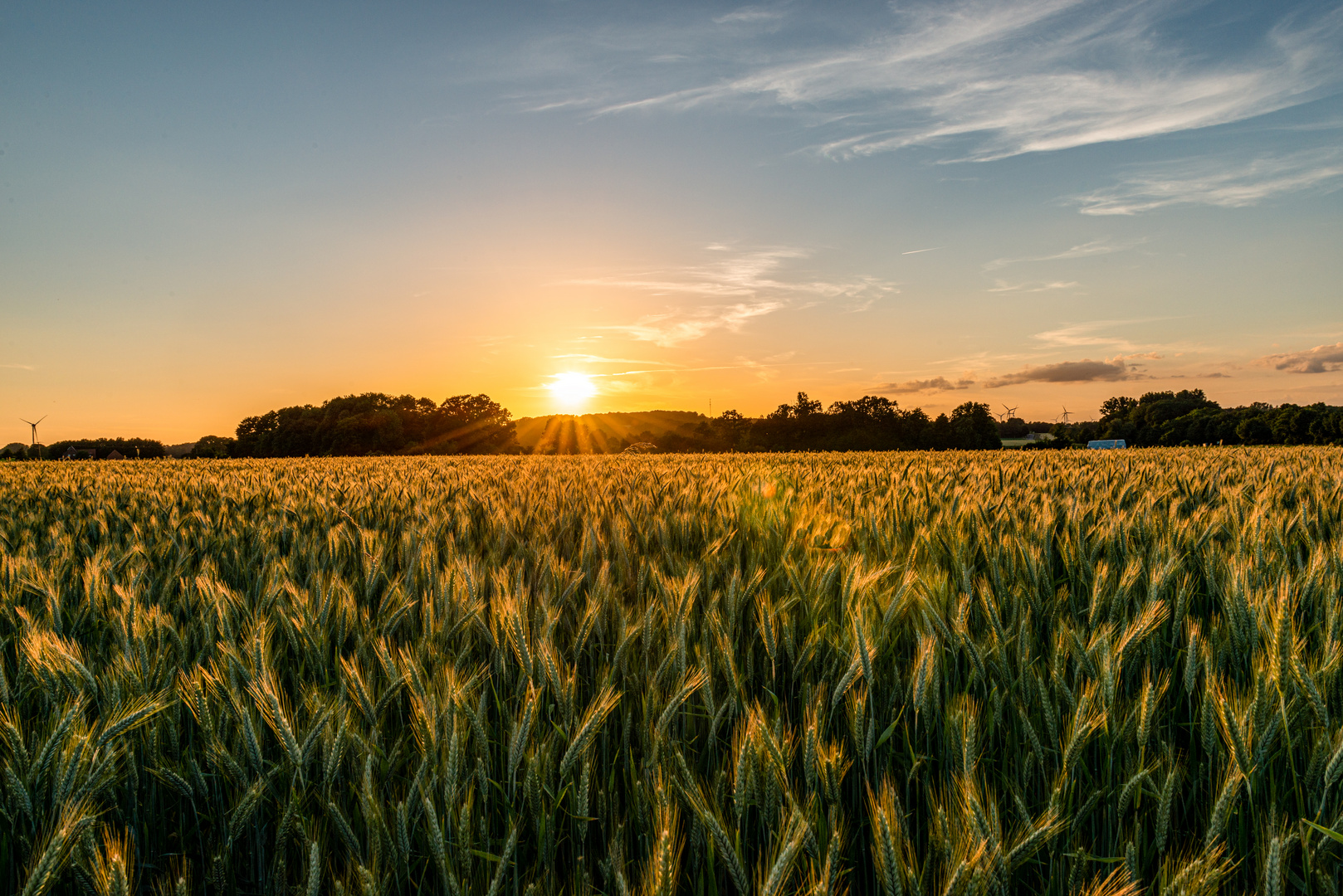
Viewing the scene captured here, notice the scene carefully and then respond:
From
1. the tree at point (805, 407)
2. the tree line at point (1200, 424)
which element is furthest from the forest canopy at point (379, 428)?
the tree line at point (1200, 424)

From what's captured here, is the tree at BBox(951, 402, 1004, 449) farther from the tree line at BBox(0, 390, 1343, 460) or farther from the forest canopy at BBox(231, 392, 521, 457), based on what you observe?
the forest canopy at BBox(231, 392, 521, 457)

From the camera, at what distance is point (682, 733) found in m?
1.54

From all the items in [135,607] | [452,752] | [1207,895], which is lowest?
[1207,895]

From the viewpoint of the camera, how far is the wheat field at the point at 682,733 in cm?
108

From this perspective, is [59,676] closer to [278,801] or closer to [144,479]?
[278,801]

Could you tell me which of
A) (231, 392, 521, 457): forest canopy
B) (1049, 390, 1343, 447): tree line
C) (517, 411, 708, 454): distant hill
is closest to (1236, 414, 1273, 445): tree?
(1049, 390, 1343, 447): tree line

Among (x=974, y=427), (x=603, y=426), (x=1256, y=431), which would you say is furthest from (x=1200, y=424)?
(x=603, y=426)

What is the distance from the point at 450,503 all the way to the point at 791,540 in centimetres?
326

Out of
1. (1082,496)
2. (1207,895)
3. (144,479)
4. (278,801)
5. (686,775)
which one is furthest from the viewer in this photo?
(144,479)

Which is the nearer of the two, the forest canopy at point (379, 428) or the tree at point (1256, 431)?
the tree at point (1256, 431)

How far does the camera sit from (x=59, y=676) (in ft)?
5.28

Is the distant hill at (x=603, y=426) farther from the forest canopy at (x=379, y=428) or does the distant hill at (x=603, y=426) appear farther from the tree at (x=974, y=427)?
the tree at (x=974, y=427)

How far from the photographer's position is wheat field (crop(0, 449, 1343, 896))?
1.08 meters

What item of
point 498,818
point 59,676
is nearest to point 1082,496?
point 498,818
